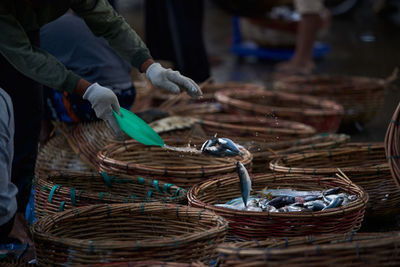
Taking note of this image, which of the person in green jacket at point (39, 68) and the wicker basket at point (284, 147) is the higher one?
the person in green jacket at point (39, 68)

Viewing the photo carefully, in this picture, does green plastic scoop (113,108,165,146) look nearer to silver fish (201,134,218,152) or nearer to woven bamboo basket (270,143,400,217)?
silver fish (201,134,218,152)

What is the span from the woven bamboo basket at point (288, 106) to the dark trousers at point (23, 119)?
1784 mm

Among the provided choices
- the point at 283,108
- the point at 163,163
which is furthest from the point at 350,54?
the point at 163,163

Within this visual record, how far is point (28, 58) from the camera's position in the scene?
266 cm

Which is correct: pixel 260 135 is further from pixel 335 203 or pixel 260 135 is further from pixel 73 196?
pixel 73 196

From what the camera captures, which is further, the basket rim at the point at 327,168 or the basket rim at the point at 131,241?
the basket rim at the point at 327,168

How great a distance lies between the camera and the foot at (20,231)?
3113mm

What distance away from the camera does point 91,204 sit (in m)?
2.87

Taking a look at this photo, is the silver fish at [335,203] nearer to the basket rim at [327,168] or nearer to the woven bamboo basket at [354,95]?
the basket rim at [327,168]

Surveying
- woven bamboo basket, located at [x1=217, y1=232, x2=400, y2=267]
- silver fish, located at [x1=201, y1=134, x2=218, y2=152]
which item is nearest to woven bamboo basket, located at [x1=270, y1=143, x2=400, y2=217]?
silver fish, located at [x1=201, y1=134, x2=218, y2=152]

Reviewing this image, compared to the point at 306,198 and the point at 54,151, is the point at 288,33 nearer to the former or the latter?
the point at 54,151

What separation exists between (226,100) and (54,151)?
4.96ft

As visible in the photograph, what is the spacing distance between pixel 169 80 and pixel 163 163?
820 mm

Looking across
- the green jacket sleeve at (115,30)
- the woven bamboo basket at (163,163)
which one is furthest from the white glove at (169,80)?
the woven bamboo basket at (163,163)
